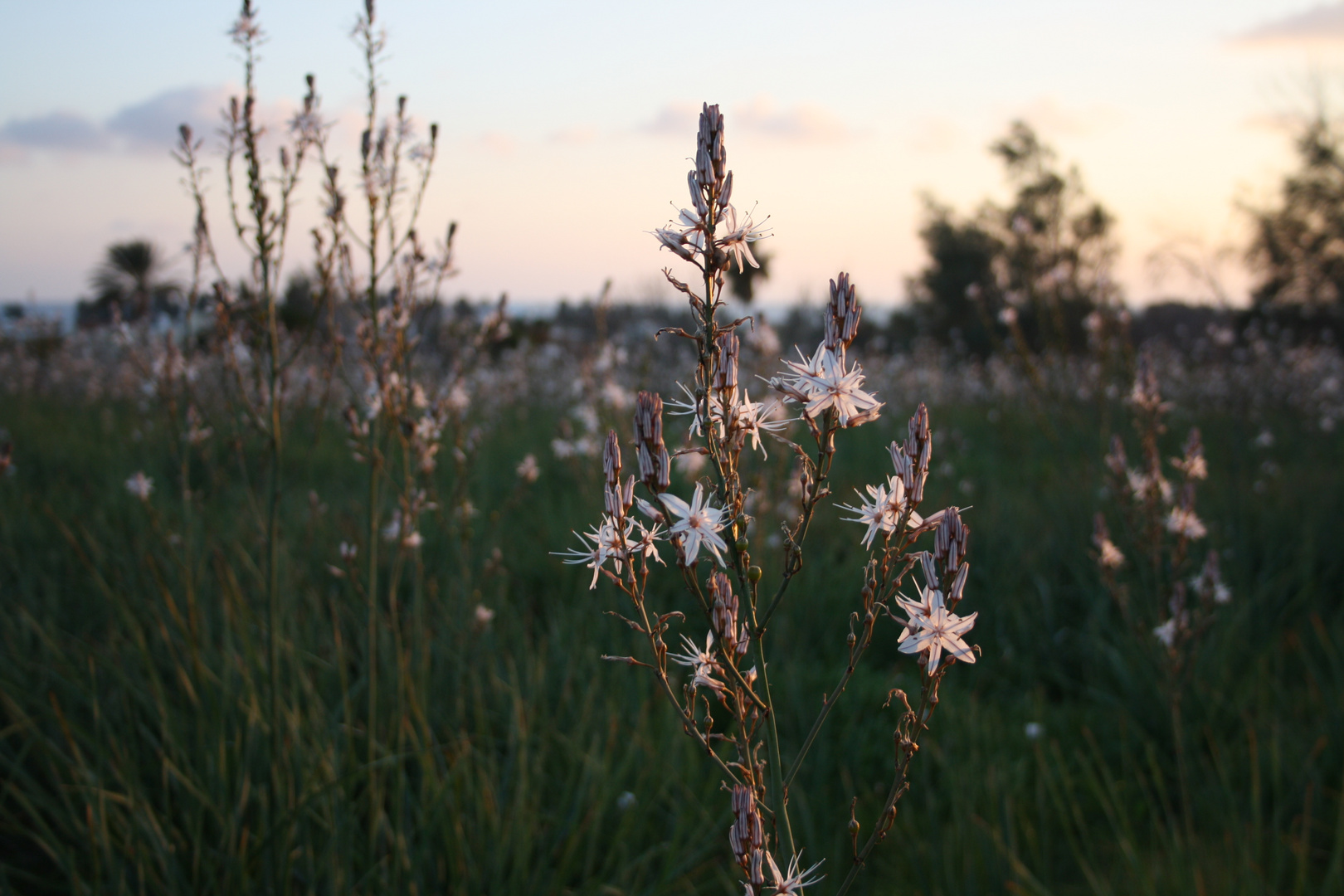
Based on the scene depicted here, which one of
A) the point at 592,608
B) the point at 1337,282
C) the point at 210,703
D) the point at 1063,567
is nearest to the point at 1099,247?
the point at 1337,282

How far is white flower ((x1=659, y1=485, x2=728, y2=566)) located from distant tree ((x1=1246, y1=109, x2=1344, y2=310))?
22339 mm

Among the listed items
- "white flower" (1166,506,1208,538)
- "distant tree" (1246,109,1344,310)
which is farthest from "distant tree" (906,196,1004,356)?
"white flower" (1166,506,1208,538)

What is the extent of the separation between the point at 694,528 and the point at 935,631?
384 mm

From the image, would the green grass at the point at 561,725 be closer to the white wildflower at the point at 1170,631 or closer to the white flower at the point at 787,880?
the white wildflower at the point at 1170,631

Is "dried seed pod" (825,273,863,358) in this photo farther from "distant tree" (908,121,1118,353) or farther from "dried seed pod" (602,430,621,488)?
"distant tree" (908,121,1118,353)

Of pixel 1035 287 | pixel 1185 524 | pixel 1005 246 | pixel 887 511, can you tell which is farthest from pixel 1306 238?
pixel 887 511


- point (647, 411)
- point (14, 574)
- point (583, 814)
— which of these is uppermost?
point (647, 411)

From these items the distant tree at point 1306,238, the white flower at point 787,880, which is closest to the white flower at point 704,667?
the white flower at point 787,880

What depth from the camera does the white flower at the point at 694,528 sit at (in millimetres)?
1093

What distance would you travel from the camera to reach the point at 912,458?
1.19 metres

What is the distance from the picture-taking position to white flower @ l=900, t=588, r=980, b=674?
116 cm

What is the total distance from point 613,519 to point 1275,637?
4.70 metres

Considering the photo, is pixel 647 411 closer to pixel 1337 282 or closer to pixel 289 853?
pixel 289 853

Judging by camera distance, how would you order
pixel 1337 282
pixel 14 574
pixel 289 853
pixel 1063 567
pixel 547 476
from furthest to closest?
pixel 1337 282, pixel 547 476, pixel 1063 567, pixel 14 574, pixel 289 853
